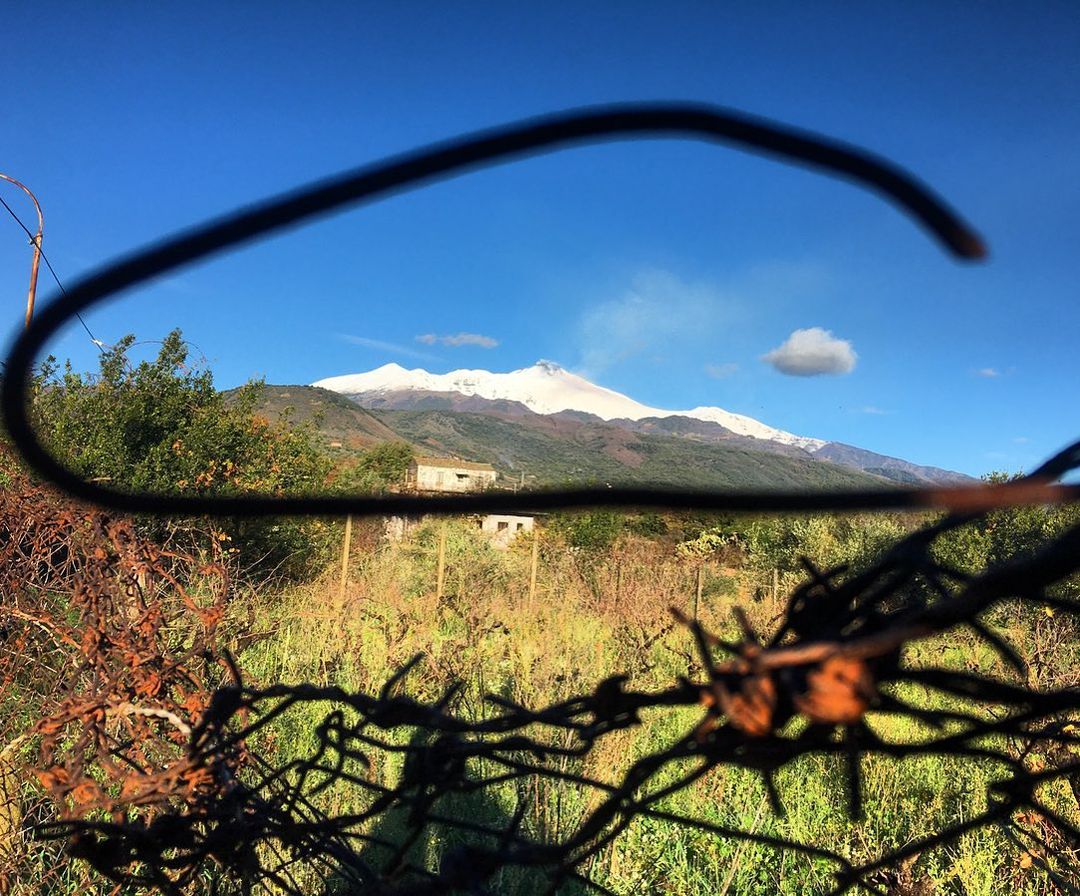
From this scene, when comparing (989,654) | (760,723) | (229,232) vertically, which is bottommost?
(989,654)

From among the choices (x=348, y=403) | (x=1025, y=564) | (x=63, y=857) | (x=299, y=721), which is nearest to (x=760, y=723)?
(x=1025, y=564)

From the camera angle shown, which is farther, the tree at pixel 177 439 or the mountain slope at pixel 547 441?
the mountain slope at pixel 547 441

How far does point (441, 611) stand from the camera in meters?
8.34

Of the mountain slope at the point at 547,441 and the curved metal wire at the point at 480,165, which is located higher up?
the mountain slope at the point at 547,441

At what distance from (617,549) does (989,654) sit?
18.3 feet

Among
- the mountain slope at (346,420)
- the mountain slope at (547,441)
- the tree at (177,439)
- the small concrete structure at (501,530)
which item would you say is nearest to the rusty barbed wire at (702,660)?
the tree at (177,439)

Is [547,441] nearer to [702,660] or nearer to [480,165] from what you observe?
[702,660]

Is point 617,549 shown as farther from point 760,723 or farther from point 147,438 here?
point 760,723

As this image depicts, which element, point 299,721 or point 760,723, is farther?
point 299,721

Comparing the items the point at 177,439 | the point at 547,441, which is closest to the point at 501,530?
the point at 177,439

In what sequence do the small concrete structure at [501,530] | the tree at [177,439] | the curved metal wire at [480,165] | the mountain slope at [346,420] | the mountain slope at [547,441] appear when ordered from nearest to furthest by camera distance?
the curved metal wire at [480,165] → the tree at [177,439] → the small concrete structure at [501,530] → the mountain slope at [547,441] → the mountain slope at [346,420]

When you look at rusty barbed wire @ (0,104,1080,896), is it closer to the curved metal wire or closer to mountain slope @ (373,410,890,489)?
the curved metal wire

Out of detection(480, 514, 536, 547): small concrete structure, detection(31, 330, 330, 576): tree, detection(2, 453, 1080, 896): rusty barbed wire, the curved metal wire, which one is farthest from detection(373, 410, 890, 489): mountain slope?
the curved metal wire

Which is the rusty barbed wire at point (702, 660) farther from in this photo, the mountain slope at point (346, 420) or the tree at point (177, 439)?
the mountain slope at point (346, 420)
